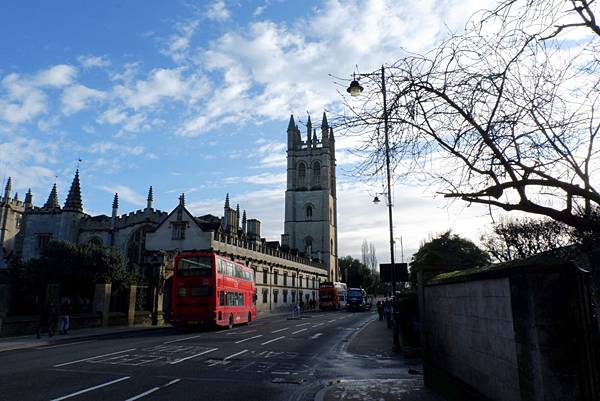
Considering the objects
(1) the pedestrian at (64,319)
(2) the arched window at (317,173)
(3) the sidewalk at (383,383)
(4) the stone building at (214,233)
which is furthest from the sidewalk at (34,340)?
(2) the arched window at (317,173)

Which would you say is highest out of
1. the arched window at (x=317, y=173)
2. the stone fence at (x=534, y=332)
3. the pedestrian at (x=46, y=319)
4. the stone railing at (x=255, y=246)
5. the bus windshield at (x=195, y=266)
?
the arched window at (x=317, y=173)

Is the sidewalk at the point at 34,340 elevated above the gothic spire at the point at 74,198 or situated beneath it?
situated beneath

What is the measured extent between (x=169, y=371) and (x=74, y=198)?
5268 cm

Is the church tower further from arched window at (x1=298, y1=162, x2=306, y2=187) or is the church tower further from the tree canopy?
the tree canopy

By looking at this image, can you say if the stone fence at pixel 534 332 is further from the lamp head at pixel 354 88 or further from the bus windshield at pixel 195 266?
the bus windshield at pixel 195 266

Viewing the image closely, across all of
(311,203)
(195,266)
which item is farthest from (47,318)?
(311,203)

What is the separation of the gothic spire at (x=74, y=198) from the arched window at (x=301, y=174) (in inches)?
1965

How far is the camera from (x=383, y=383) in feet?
30.3

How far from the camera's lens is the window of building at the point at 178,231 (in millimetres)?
45406

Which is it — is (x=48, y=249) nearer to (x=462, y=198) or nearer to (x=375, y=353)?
(x=375, y=353)

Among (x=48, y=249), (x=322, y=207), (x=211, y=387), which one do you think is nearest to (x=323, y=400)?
(x=211, y=387)

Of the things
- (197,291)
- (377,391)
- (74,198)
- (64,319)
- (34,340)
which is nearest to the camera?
(377,391)

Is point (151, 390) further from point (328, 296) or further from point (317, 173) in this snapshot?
point (317, 173)

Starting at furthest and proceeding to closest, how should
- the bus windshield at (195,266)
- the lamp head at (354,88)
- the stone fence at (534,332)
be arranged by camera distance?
1. the bus windshield at (195,266)
2. the lamp head at (354,88)
3. the stone fence at (534,332)
